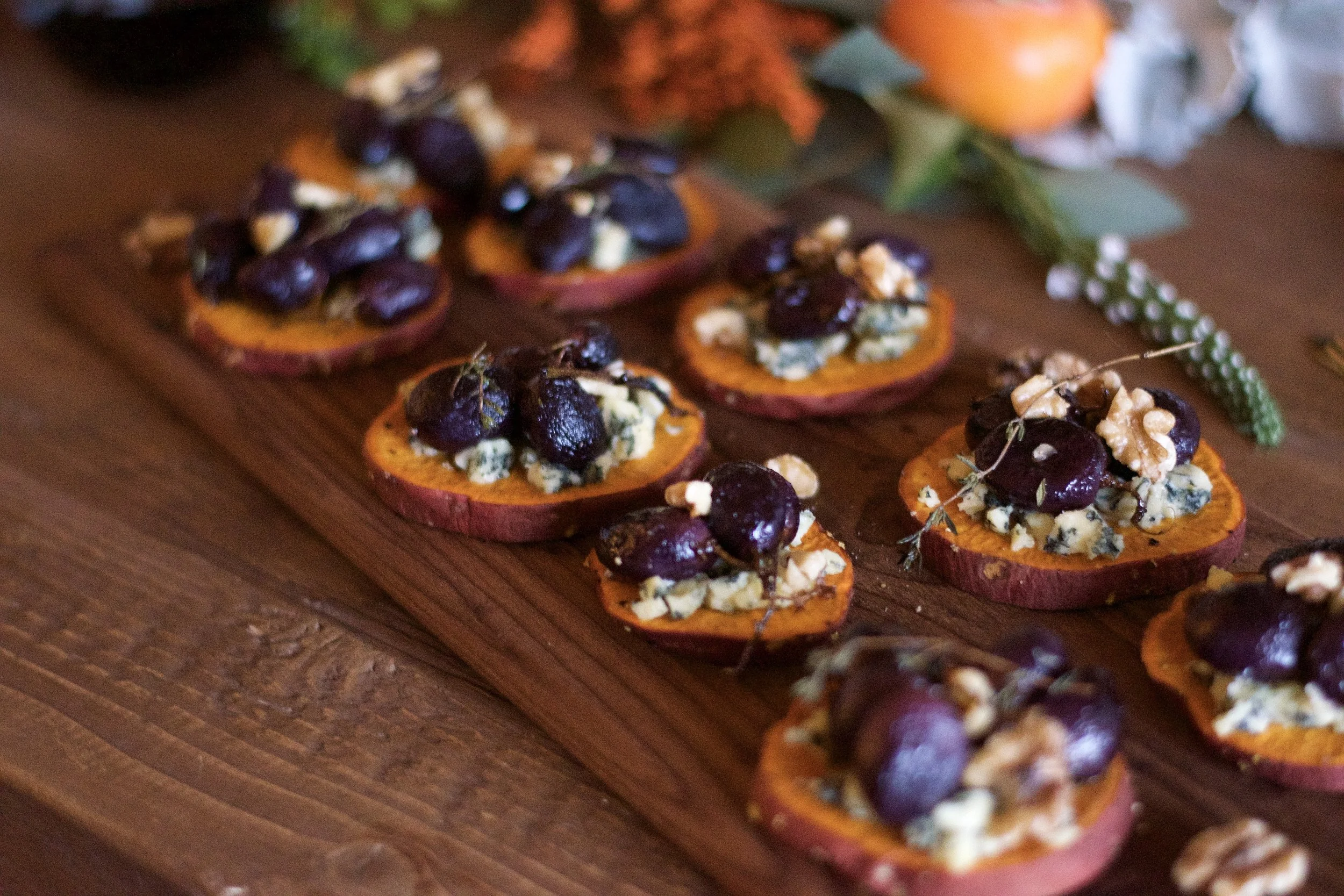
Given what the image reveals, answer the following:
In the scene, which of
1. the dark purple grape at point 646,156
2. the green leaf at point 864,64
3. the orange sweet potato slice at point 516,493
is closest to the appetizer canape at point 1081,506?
the orange sweet potato slice at point 516,493

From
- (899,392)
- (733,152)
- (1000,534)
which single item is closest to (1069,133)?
(733,152)

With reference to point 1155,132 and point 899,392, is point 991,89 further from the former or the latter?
point 899,392

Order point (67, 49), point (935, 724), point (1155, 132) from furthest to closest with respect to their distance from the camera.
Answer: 1. point (67, 49)
2. point (1155, 132)
3. point (935, 724)

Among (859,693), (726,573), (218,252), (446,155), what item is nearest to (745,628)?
(726,573)

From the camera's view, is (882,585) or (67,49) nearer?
(882,585)

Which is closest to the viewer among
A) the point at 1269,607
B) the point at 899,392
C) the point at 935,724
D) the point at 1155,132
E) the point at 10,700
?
the point at 935,724

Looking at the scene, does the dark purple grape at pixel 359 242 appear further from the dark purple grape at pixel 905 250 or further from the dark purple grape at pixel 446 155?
the dark purple grape at pixel 905 250

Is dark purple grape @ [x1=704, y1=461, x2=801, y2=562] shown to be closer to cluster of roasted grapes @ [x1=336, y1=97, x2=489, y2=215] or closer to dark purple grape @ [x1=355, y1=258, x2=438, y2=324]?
dark purple grape @ [x1=355, y1=258, x2=438, y2=324]
